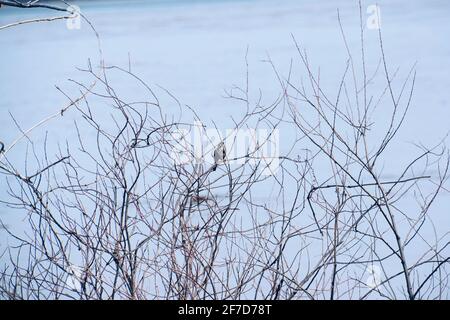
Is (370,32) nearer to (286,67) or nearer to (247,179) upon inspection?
(286,67)

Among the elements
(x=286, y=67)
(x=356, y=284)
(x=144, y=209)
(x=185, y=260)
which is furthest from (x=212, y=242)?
(x=286, y=67)

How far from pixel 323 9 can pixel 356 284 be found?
187cm

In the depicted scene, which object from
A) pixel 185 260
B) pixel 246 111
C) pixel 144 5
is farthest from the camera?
pixel 144 5

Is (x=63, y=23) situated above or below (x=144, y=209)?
above

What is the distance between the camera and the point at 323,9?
545cm

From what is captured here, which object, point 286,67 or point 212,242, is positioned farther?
point 286,67

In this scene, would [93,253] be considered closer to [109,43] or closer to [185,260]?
[185,260]

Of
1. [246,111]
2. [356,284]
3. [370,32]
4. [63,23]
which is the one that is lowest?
[356,284]

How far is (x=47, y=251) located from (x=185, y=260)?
3.04 ft

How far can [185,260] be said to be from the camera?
4.60 m

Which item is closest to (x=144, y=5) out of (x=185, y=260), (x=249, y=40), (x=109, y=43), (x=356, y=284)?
(x=109, y=43)

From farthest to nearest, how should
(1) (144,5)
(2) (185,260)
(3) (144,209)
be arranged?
(1) (144,5) → (3) (144,209) → (2) (185,260)

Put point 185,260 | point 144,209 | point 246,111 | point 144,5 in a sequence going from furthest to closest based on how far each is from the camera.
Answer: point 144,5 < point 246,111 < point 144,209 < point 185,260

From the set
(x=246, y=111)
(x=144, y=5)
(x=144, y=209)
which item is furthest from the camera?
(x=144, y=5)
